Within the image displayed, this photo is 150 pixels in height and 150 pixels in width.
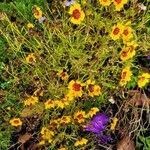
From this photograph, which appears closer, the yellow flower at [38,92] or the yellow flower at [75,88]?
the yellow flower at [75,88]

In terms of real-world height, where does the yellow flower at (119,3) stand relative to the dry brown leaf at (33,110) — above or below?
above

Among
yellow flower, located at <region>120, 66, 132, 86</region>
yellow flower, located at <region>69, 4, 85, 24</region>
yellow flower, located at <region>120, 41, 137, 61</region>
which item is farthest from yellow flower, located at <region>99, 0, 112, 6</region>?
yellow flower, located at <region>120, 66, 132, 86</region>

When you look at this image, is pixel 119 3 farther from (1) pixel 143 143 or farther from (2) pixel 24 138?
(2) pixel 24 138

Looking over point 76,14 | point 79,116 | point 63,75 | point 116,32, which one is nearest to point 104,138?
point 79,116

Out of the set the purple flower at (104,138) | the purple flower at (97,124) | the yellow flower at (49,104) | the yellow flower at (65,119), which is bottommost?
the purple flower at (104,138)

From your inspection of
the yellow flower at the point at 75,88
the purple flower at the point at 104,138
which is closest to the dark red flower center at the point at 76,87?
the yellow flower at the point at 75,88

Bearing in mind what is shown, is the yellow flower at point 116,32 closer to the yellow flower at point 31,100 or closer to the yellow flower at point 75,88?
the yellow flower at point 75,88

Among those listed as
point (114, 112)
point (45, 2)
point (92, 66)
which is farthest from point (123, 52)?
point (45, 2)

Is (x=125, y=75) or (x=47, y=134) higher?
(x=125, y=75)
